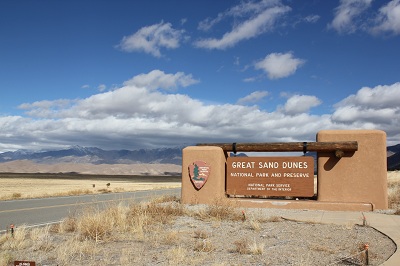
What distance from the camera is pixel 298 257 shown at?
7.49 meters

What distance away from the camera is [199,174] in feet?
52.7

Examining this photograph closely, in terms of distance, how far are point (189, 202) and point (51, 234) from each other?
22.1ft

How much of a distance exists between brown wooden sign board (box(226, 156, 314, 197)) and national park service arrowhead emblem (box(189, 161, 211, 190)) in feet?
2.95

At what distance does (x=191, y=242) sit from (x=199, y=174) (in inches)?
279

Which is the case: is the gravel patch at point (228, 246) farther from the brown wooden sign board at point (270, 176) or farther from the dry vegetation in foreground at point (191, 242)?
the brown wooden sign board at point (270, 176)

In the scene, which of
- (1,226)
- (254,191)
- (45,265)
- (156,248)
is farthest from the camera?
(254,191)

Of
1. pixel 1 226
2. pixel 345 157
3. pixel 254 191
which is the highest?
pixel 345 157

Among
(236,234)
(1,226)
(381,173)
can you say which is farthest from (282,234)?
(1,226)

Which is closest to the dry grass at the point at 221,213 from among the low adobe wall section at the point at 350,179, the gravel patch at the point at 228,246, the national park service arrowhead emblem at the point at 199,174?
the gravel patch at the point at 228,246

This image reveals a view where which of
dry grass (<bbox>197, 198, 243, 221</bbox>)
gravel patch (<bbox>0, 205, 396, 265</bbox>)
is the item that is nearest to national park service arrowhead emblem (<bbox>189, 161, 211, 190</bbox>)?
dry grass (<bbox>197, 198, 243, 221</bbox>)

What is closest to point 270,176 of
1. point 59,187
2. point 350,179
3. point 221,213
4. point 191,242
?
point 350,179

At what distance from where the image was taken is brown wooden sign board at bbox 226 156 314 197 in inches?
602

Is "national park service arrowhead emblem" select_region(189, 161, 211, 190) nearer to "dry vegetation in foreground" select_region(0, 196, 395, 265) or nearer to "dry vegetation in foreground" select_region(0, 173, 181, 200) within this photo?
"dry vegetation in foreground" select_region(0, 196, 395, 265)

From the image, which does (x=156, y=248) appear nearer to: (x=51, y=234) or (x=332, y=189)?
(x=51, y=234)
